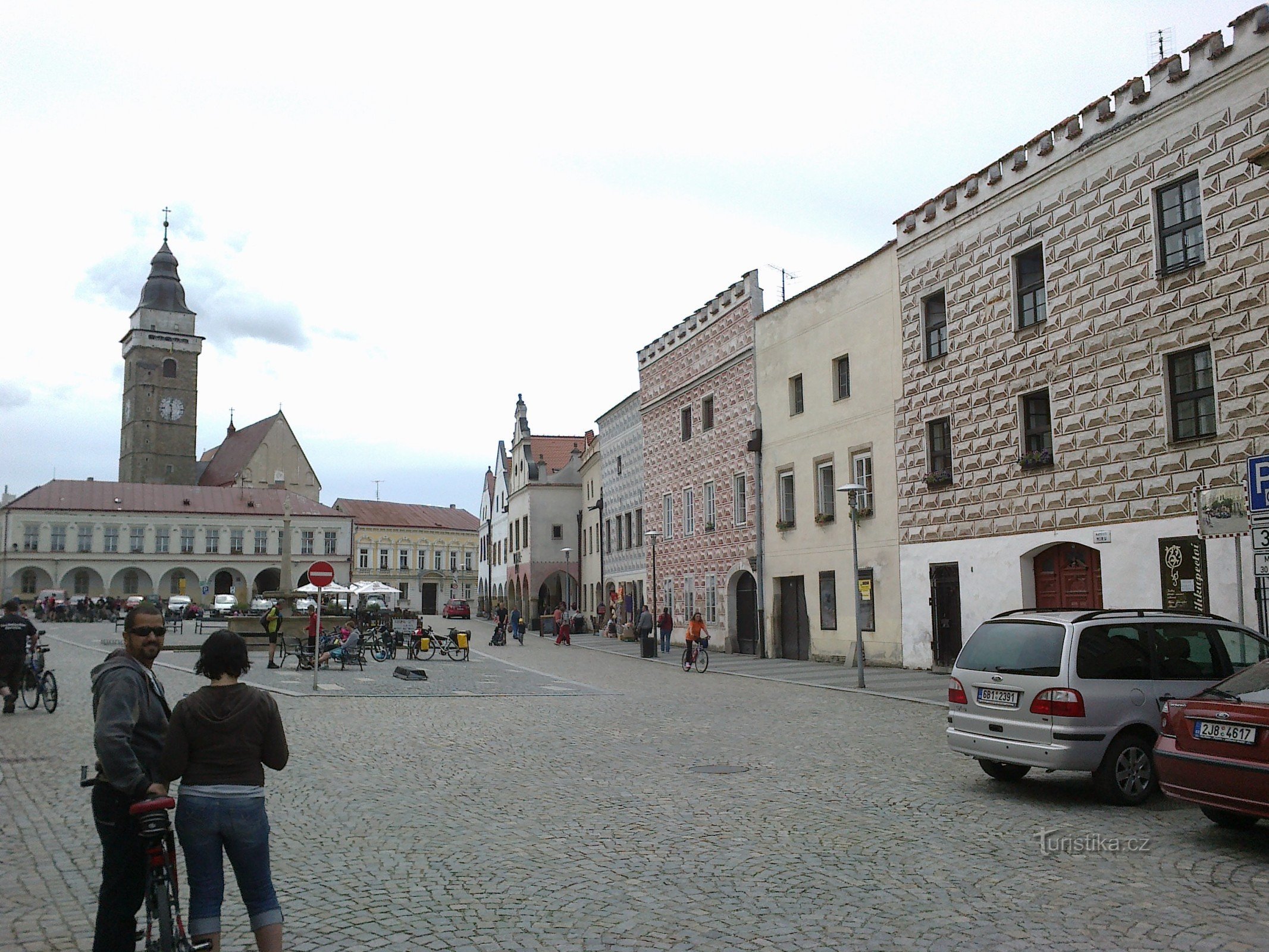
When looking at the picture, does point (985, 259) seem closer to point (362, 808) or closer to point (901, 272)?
point (901, 272)

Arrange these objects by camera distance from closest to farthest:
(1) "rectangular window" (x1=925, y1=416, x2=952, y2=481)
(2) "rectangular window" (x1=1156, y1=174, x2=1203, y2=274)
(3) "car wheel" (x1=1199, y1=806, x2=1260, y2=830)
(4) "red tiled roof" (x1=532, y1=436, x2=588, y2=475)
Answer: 1. (3) "car wheel" (x1=1199, y1=806, x2=1260, y2=830)
2. (2) "rectangular window" (x1=1156, y1=174, x2=1203, y2=274)
3. (1) "rectangular window" (x1=925, y1=416, x2=952, y2=481)
4. (4) "red tiled roof" (x1=532, y1=436, x2=588, y2=475)

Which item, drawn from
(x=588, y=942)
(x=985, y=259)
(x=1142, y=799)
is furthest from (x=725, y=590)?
(x=588, y=942)

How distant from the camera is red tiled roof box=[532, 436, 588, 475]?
72.8m

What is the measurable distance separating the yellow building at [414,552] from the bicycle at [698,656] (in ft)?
285

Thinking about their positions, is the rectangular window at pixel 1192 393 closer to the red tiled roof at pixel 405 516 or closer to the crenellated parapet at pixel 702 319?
the crenellated parapet at pixel 702 319

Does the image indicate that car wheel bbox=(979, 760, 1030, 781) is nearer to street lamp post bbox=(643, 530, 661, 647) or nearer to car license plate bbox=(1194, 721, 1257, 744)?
car license plate bbox=(1194, 721, 1257, 744)

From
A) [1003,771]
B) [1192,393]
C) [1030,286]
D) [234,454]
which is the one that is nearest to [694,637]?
[1030,286]

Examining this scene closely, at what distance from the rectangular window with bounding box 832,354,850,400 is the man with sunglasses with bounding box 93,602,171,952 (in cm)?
2713

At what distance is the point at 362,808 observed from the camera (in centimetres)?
996

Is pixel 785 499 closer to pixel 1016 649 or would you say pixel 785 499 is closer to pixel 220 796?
pixel 1016 649

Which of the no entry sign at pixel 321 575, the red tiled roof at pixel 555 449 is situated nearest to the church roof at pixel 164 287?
the red tiled roof at pixel 555 449

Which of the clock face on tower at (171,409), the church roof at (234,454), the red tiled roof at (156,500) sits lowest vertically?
the red tiled roof at (156,500)

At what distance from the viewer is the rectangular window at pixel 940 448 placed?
86.0 ft

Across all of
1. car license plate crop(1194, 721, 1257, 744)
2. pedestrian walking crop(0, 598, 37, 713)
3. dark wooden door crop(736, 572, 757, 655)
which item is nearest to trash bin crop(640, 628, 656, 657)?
dark wooden door crop(736, 572, 757, 655)
